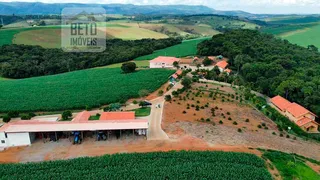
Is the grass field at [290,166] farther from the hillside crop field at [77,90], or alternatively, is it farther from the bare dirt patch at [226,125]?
the hillside crop field at [77,90]

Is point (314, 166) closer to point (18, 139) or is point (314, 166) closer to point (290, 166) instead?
point (290, 166)

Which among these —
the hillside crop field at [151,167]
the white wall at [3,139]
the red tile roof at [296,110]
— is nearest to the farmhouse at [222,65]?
the red tile roof at [296,110]

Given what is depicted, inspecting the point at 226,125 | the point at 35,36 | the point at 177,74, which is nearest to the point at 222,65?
the point at 177,74

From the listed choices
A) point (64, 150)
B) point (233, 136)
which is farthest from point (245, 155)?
point (64, 150)

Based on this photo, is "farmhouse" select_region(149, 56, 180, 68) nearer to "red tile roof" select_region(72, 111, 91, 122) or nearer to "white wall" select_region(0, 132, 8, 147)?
"red tile roof" select_region(72, 111, 91, 122)

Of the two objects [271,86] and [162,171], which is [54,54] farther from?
[162,171]

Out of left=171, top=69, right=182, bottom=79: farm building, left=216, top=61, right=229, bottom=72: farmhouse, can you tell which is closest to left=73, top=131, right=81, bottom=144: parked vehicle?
left=171, top=69, right=182, bottom=79: farm building
